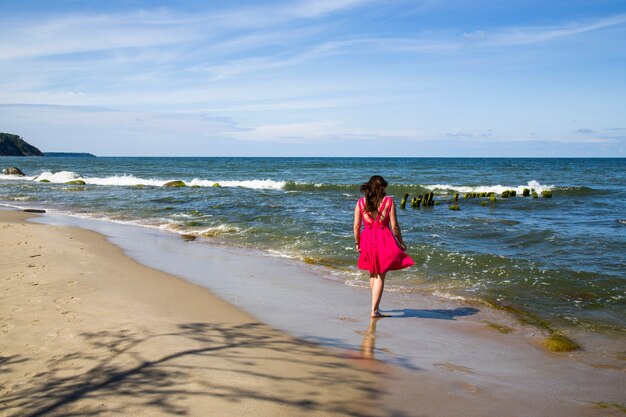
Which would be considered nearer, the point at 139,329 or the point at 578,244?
the point at 139,329

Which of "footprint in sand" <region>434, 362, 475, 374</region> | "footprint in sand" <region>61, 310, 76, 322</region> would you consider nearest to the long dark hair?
"footprint in sand" <region>434, 362, 475, 374</region>

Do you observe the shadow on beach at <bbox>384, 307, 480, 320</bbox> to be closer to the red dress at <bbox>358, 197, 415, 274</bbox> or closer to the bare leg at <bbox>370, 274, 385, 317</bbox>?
the bare leg at <bbox>370, 274, 385, 317</bbox>

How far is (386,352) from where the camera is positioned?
211 inches

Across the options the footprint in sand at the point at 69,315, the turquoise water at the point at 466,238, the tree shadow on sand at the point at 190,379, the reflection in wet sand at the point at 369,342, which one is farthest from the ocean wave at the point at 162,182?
the tree shadow on sand at the point at 190,379

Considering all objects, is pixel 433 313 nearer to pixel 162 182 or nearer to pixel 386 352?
pixel 386 352

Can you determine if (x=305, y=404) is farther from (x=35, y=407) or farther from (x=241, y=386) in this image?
(x=35, y=407)

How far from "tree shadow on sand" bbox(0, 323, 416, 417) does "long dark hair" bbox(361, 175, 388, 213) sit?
2123mm

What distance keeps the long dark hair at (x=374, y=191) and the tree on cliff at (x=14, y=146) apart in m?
150

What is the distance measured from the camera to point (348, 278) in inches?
365

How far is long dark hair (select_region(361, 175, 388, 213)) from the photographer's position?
255 inches

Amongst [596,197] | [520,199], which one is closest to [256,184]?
[520,199]

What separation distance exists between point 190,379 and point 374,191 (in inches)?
133

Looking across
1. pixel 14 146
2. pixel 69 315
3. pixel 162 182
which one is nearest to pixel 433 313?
pixel 69 315

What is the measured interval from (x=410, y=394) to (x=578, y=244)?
30.6 ft
